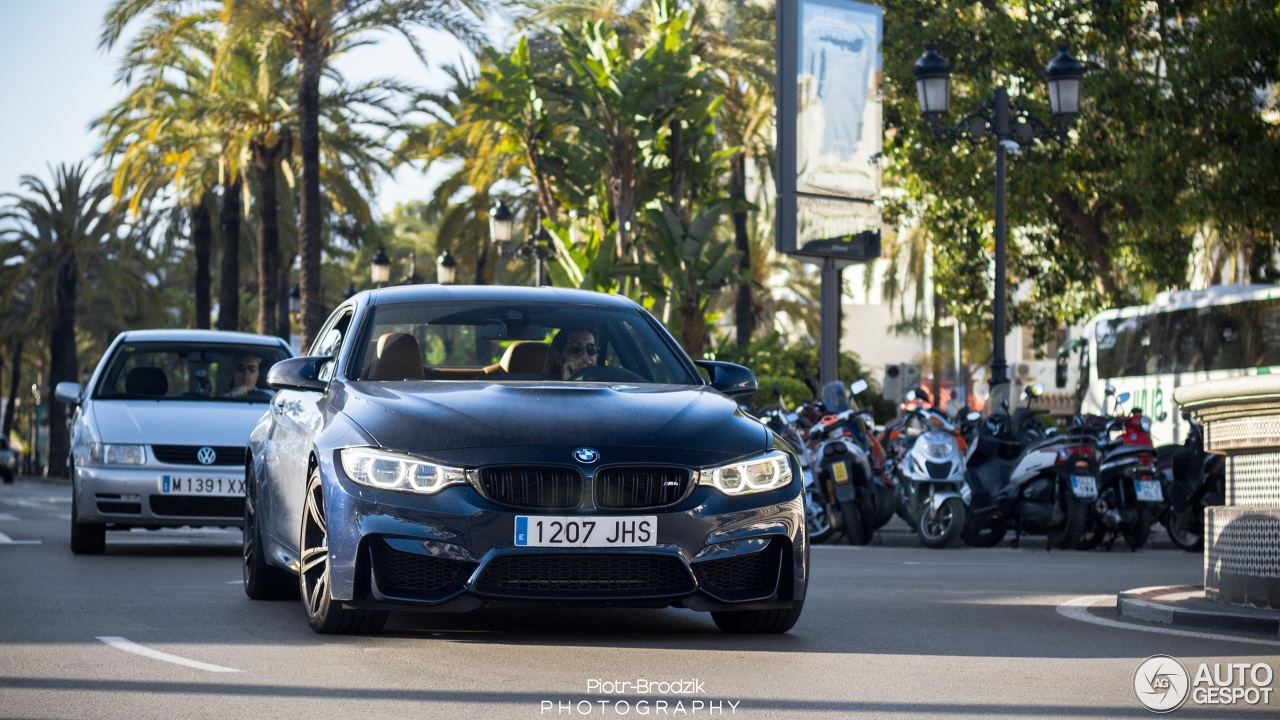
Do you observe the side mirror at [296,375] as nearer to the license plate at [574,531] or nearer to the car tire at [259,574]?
the car tire at [259,574]

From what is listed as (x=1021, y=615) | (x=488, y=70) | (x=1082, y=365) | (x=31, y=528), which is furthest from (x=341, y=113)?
(x=1021, y=615)

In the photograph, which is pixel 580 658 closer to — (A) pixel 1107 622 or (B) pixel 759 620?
(B) pixel 759 620

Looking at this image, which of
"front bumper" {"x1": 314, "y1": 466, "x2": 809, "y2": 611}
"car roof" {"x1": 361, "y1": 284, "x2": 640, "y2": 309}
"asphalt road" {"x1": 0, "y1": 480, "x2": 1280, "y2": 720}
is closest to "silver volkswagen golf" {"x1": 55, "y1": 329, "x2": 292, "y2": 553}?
"asphalt road" {"x1": 0, "y1": 480, "x2": 1280, "y2": 720}

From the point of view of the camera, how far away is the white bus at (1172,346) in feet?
100

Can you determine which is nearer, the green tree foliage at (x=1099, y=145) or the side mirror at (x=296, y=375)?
the side mirror at (x=296, y=375)

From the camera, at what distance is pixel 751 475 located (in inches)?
307

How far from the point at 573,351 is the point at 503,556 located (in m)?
1.80

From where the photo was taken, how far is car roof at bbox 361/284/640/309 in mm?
9156

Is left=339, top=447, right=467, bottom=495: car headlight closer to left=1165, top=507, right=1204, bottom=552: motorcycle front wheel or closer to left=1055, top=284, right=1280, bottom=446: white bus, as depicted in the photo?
left=1165, top=507, right=1204, bottom=552: motorcycle front wheel

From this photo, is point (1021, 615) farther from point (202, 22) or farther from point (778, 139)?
point (202, 22)

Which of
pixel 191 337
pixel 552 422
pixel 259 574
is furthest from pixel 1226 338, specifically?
pixel 552 422

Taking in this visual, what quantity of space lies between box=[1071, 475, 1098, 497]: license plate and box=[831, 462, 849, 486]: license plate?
2.03 metres

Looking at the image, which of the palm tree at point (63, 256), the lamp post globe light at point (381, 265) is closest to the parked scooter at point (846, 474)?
the lamp post globe light at point (381, 265)

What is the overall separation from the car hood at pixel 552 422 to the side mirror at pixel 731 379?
0.58m
